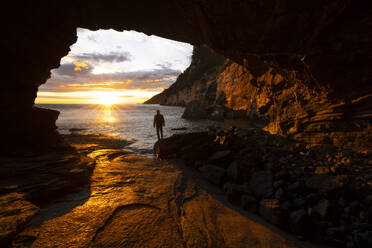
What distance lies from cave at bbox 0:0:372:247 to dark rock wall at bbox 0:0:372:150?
0.04m

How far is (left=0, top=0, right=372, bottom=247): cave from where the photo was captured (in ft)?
12.4

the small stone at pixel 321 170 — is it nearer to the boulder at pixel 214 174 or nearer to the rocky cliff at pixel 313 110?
the boulder at pixel 214 174

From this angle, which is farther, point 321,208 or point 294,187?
point 294,187

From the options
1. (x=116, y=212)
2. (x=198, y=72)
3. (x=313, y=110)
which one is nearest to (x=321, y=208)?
(x=116, y=212)

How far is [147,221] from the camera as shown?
3.08m

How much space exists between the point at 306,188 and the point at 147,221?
421 centimetres

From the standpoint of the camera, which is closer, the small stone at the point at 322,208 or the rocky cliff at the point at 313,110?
the small stone at the point at 322,208

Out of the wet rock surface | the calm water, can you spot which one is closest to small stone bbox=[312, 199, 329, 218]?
the wet rock surface

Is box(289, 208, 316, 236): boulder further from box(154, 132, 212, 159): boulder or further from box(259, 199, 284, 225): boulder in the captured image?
box(154, 132, 212, 159): boulder

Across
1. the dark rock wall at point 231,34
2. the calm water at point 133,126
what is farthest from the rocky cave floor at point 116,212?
the calm water at point 133,126

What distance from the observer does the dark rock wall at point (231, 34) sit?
19.3 feet

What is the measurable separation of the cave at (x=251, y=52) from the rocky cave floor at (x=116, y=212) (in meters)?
0.07

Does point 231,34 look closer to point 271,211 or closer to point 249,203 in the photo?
point 249,203

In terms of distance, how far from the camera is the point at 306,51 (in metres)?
7.20
